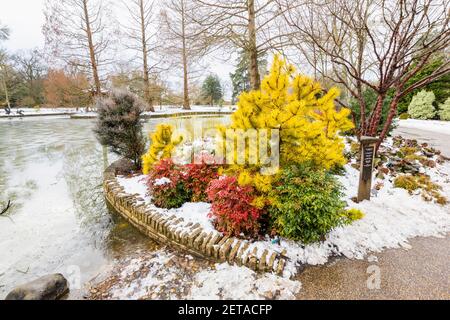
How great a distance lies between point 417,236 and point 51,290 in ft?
12.8

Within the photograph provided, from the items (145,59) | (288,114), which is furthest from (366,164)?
(145,59)

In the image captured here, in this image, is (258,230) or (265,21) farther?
(265,21)

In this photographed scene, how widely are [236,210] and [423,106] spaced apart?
61.0 ft

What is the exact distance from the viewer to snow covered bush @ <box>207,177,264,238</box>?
238 cm

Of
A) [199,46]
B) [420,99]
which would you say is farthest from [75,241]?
[420,99]

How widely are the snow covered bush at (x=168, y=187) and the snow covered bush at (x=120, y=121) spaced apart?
1.66m

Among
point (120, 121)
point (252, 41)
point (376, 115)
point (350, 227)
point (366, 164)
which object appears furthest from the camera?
point (252, 41)

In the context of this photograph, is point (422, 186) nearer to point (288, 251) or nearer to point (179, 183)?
point (288, 251)

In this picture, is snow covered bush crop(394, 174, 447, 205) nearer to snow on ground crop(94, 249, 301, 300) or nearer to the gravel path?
the gravel path

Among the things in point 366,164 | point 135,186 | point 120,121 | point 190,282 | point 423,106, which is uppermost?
→ point 423,106

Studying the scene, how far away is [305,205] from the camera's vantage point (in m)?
2.18

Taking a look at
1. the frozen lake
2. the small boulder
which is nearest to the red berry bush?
the frozen lake

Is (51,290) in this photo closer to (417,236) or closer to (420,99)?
(417,236)

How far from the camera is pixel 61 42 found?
40.5 ft
